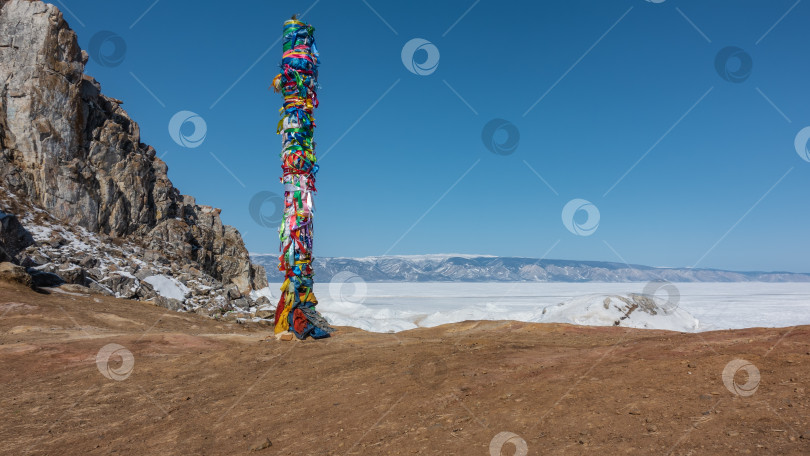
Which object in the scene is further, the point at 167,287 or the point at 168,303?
the point at 167,287

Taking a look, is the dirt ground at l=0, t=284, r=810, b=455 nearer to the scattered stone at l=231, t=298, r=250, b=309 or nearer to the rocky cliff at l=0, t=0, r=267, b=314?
the rocky cliff at l=0, t=0, r=267, b=314

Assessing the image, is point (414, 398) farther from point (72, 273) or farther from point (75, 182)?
point (75, 182)

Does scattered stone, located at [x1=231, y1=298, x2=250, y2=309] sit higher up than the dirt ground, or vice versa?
scattered stone, located at [x1=231, y1=298, x2=250, y2=309]

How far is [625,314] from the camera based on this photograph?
28.1 m

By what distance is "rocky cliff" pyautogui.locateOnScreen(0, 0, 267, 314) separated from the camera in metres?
32.1

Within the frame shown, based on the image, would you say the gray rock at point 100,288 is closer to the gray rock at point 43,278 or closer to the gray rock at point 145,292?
the gray rock at point 145,292

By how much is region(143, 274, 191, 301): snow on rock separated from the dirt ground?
20575 mm

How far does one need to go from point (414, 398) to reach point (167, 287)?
31.2m

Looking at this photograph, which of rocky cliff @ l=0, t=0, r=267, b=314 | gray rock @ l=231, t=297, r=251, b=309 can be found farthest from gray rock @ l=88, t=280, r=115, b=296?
gray rock @ l=231, t=297, r=251, b=309

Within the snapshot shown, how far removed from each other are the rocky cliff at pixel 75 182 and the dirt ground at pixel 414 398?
68.9ft

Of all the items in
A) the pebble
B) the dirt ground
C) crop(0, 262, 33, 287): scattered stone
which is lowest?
the pebble

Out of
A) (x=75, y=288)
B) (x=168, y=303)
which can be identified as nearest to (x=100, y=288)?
(x=75, y=288)

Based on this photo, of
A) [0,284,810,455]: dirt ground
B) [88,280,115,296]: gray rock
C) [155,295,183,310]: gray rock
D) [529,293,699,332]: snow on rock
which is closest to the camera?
[0,284,810,455]: dirt ground

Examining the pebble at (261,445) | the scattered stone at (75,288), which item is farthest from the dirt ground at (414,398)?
the scattered stone at (75,288)
